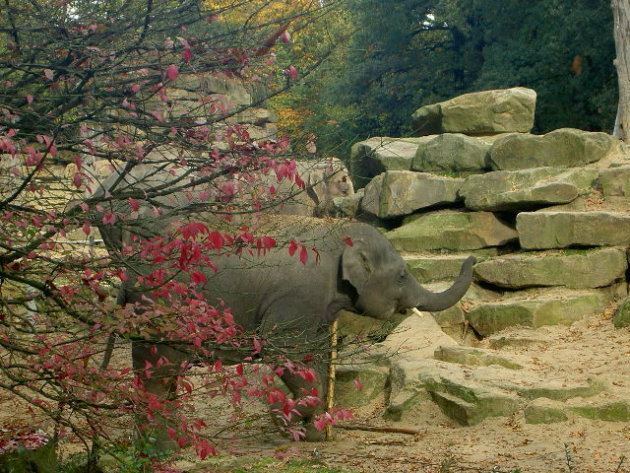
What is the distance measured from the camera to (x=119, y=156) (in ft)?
14.7

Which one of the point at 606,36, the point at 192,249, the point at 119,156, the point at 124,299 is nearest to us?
the point at 192,249

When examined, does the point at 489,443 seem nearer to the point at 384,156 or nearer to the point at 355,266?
the point at 355,266

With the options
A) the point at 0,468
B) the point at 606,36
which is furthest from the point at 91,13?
the point at 606,36

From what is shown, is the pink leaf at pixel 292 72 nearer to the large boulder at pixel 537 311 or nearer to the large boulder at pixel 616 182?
the large boulder at pixel 537 311

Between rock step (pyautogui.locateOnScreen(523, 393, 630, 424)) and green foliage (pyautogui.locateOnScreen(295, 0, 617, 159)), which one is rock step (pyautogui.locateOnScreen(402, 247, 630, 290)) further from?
green foliage (pyautogui.locateOnScreen(295, 0, 617, 159))

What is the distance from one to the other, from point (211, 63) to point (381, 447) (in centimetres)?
461

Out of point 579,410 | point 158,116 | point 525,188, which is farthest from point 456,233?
point 158,116

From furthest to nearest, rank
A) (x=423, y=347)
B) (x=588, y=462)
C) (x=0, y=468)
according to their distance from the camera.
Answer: (x=423, y=347) → (x=588, y=462) → (x=0, y=468)

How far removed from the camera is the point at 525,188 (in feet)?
43.7

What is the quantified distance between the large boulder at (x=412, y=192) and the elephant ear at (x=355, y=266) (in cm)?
555

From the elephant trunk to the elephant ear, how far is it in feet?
2.79

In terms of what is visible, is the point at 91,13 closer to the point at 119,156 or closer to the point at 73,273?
the point at 119,156

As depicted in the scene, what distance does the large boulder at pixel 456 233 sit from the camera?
13.4 metres

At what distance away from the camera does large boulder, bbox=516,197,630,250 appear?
12062 millimetres
